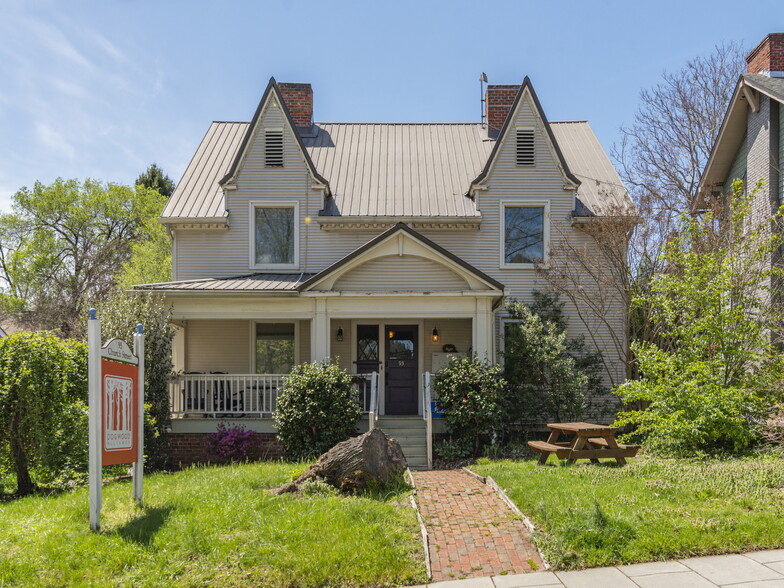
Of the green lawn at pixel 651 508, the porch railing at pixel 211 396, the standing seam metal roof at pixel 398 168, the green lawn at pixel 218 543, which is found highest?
the standing seam metal roof at pixel 398 168

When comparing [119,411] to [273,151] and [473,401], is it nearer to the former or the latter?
[473,401]

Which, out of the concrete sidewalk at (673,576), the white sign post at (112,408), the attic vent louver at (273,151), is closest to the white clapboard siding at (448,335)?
the attic vent louver at (273,151)

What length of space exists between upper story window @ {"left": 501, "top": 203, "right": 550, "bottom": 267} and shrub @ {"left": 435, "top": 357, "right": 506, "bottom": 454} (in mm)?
4079

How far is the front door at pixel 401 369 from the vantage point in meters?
15.4

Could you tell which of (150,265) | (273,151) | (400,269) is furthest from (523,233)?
(150,265)

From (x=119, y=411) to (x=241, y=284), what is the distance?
6.78m

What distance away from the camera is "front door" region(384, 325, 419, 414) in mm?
15414

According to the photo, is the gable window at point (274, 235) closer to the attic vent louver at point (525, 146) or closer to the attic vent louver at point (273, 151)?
the attic vent louver at point (273, 151)

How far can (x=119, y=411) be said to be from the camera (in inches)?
278

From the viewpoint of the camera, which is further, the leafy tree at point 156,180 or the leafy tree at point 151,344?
the leafy tree at point 156,180

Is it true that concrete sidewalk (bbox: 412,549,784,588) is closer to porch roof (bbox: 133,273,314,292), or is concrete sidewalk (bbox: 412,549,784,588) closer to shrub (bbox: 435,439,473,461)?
shrub (bbox: 435,439,473,461)

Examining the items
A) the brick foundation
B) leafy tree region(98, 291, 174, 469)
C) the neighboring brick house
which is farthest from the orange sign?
the neighboring brick house

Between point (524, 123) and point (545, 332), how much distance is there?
5.19m

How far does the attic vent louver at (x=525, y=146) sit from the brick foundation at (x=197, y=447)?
8790mm
